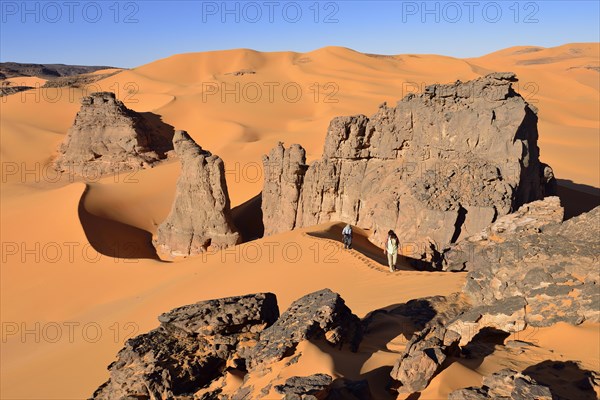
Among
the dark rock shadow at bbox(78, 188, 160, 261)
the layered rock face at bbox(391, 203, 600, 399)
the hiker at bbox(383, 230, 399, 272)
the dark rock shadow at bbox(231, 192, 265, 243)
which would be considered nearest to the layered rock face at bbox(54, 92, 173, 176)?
the dark rock shadow at bbox(78, 188, 160, 261)

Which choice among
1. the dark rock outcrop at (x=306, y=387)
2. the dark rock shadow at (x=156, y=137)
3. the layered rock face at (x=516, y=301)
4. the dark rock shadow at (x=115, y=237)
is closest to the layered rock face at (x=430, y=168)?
the layered rock face at (x=516, y=301)

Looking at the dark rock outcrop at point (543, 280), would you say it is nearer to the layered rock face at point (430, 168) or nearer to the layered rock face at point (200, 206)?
the layered rock face at point (430, 168)

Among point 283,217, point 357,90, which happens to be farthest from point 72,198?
point 357,90

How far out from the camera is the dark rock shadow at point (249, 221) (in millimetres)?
18109

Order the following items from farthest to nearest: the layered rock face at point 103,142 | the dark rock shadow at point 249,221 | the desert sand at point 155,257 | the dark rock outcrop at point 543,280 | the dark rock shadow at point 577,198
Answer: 1. the layered rock face at point 103,142
2. the dark rock shadow at point 249,221
3. the dark rock shadow at point 577,198
4. the desert sand at point 155,257
5. the dark rock outcrop at point 543,280

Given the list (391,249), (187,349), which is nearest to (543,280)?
(187,349)

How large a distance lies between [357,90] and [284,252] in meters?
34.3

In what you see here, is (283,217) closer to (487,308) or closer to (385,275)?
(385,275)

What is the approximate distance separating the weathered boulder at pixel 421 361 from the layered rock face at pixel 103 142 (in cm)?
2139

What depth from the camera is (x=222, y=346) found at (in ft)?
19.6

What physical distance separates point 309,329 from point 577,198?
16.6 meters

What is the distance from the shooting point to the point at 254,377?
527 cm

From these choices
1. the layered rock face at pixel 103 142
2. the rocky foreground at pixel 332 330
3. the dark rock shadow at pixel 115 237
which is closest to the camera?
the rocky foreground at pixel 332 330

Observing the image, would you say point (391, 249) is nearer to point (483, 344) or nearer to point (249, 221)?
point (483, 344)
